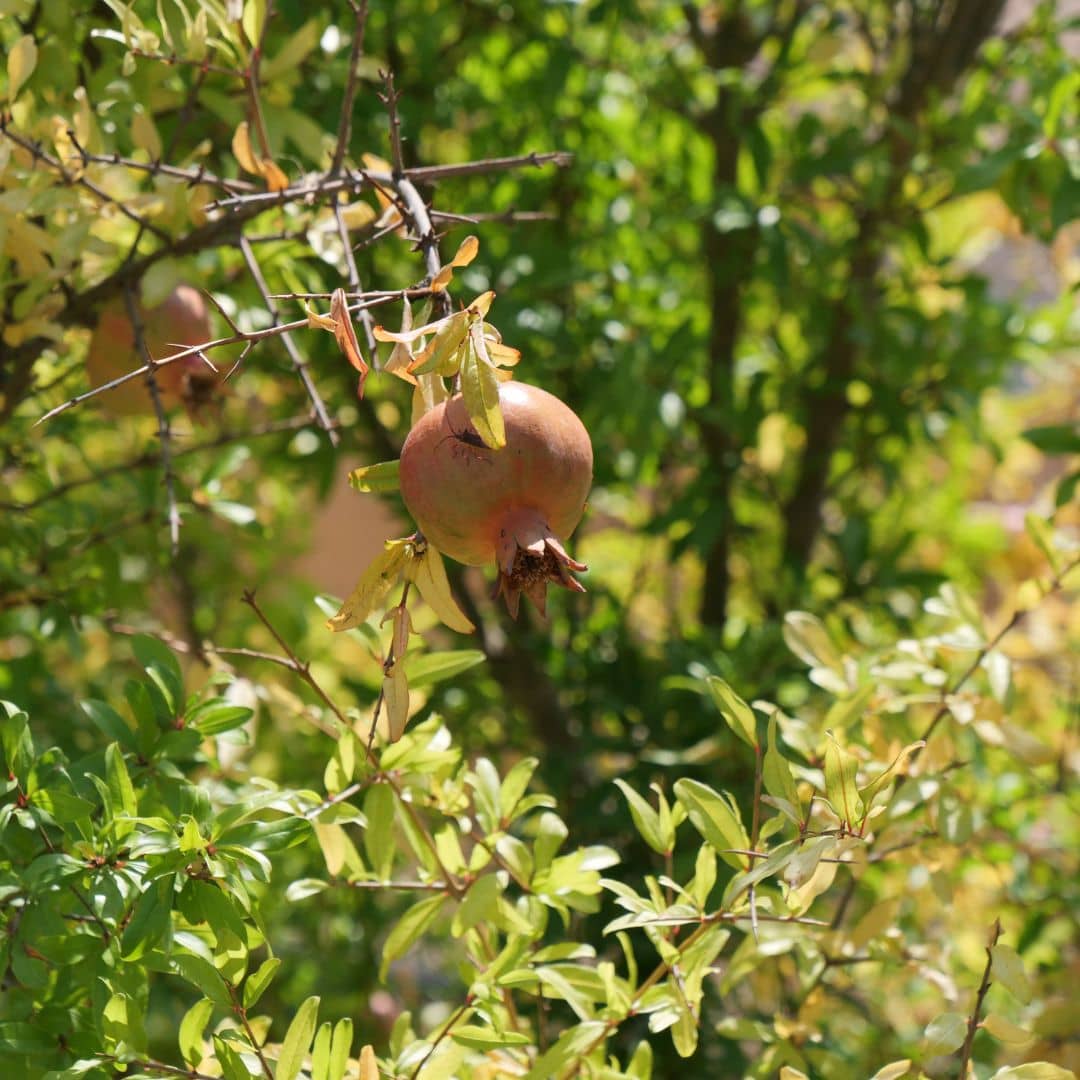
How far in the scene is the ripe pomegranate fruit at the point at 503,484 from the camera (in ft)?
1.66

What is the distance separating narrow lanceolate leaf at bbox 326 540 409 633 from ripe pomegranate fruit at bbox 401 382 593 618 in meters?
0.04

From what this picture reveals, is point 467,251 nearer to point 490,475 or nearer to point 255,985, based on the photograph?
point 490,475

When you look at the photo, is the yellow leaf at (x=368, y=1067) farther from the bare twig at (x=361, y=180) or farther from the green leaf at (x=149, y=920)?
the bare twig at (x=361, y=180)

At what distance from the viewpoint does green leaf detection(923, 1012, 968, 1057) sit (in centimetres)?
65

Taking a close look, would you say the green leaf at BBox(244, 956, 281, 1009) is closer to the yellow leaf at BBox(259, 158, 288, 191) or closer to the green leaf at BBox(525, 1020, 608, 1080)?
the green leaf at BBox(525, 1020, 608, 1080)

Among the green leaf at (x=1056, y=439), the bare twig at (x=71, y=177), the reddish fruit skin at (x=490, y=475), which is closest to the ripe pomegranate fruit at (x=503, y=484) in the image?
the reddish fruit skin at (x=490, y=475)

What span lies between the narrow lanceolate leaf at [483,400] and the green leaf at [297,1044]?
0.89 ft

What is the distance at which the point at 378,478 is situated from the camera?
568mm

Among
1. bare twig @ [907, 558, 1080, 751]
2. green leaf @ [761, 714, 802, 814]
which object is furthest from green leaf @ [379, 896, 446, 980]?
bare twig @ [907, 558, 1080, 751]

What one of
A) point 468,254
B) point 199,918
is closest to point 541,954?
point 199,918

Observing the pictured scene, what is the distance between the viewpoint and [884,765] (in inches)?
31.6

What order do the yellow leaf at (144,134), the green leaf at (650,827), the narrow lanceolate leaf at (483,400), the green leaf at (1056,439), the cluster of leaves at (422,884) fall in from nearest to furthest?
the narrow lanceolate leaf at (483,400) < the cluster of leaves at (422,884) < the green leaf at (650,827) < the yellow leaf at (144,134) < the green leaf at (1056,439)

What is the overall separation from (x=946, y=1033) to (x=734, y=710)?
0.67 ft

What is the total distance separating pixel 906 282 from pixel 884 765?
2.49ft
